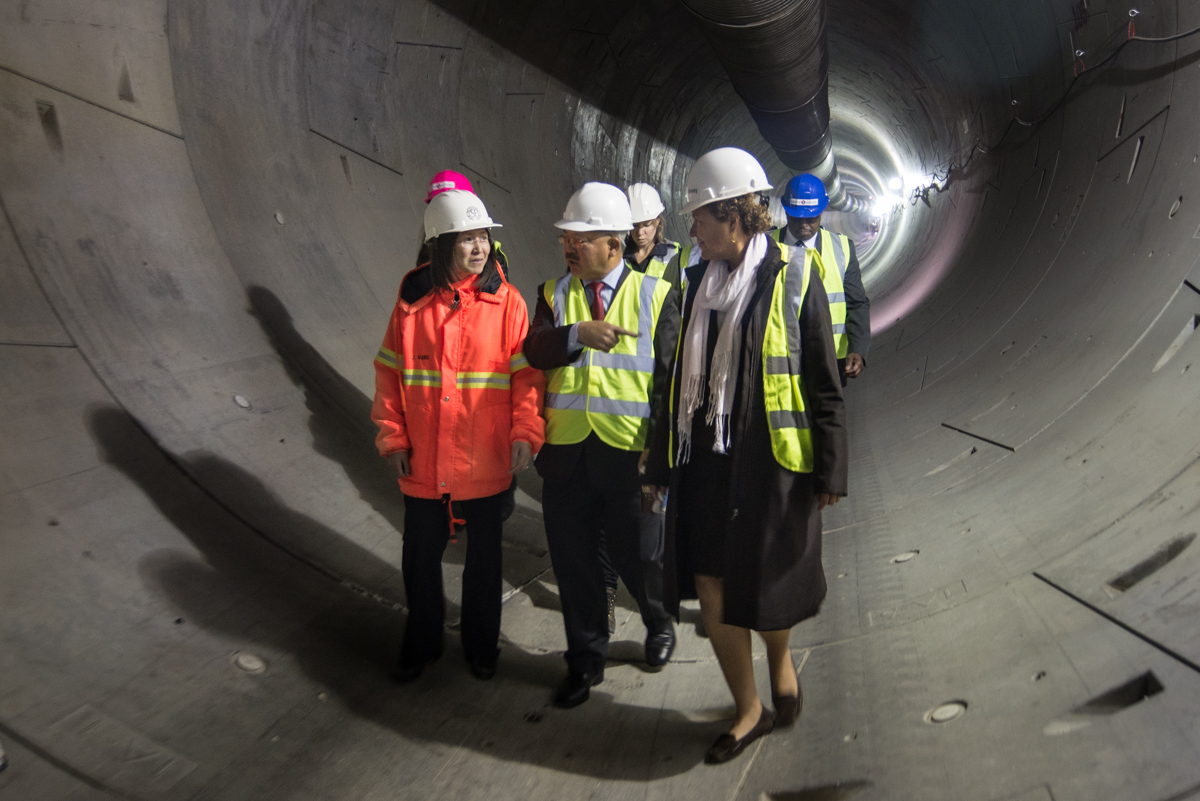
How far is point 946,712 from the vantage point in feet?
8.00

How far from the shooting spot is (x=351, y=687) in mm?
3145

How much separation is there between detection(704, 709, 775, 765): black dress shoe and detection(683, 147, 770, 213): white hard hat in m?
1.57

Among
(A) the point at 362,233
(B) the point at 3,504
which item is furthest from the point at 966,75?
(B) the point at 3,504

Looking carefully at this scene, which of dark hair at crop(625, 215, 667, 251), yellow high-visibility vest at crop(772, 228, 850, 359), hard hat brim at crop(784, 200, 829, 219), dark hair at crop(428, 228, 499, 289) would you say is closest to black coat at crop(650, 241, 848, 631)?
dark hair at crop(428, 228, 499, 289)

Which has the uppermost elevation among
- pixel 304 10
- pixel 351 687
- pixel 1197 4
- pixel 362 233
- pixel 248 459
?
pixel 1197 4

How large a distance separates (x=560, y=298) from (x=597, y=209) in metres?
0.35

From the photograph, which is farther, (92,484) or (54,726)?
(92,484)

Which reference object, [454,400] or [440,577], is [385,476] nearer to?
[440,577]

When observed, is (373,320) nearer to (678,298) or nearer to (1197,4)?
(678,298)

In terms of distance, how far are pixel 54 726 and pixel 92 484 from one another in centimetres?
92

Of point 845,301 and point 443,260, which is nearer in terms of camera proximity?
point 443,260

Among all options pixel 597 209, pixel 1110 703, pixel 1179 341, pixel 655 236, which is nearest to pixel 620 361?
pixel 597 209

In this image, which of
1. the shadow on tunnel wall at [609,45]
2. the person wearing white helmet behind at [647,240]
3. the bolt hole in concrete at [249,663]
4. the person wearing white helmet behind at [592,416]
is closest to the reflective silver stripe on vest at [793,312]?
the person wearing white helmet behind at [592,416]

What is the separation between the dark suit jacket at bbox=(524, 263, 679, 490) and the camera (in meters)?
2.87
